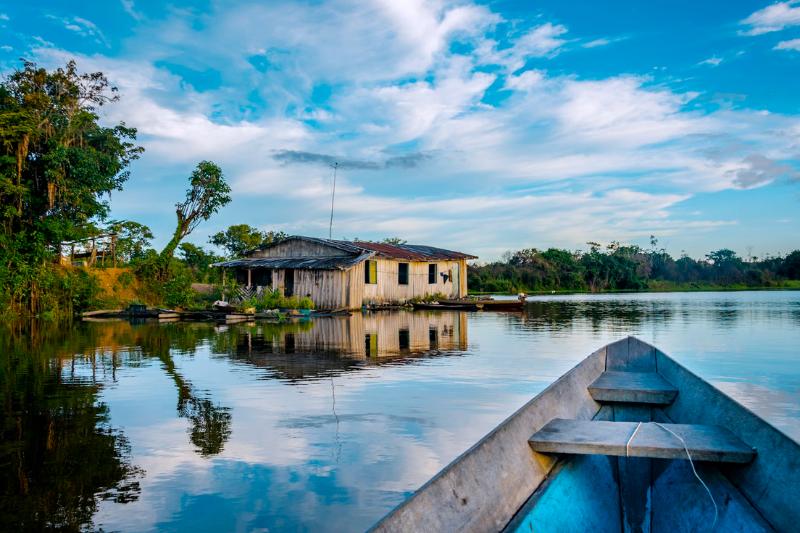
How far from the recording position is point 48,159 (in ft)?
75.9

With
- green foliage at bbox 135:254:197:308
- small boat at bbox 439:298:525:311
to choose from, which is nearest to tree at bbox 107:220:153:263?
green foliage at bbox 135:254:197:308

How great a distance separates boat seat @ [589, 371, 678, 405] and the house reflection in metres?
5.26

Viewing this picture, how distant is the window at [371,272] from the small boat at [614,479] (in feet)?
75.8

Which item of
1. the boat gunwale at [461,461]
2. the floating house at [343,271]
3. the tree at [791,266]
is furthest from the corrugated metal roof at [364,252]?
the tree at [791,266]

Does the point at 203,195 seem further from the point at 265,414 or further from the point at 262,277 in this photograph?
the point at 265,414

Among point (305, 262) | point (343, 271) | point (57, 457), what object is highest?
point (305, 262)

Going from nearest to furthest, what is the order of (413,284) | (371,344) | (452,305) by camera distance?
(371,344), (452,305), (413,284)

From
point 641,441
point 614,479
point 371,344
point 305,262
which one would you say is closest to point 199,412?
point 614,479

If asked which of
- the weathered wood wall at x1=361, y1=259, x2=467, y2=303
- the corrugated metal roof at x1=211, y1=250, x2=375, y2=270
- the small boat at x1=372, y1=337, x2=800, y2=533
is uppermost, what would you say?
the corrugated metal roof at x1=211, y1=250, x2=375, y2=270

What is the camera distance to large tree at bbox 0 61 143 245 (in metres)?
22.6

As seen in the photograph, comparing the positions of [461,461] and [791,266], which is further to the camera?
[791,266]

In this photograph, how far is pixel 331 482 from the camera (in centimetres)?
484

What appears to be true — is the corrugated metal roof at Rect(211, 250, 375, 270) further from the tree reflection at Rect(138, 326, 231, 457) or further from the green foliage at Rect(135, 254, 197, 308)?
the tree reflection at Rect(138, 326, 231, 457)

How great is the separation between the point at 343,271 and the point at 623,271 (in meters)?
38.5
